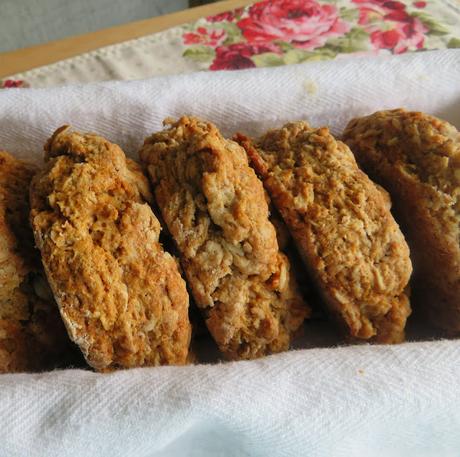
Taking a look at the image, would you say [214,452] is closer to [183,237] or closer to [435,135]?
[183,237]

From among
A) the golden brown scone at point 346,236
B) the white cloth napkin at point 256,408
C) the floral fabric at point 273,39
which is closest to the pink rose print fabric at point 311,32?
the floral fabric at point 273,39

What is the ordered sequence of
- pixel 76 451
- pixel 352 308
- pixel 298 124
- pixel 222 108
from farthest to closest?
pixel 222 108
pixel 298 124
pixel 352 308
pixel 76 451

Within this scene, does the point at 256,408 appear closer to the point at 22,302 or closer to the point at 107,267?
the point at 107,267

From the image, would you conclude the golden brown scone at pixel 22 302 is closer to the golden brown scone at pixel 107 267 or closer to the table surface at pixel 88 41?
the golden brown scone at pixel 107 267

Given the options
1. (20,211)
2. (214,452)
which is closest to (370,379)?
(214,452)

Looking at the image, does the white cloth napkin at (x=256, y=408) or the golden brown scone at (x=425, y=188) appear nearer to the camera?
the white cloth napkin at (x=256, y=408)
